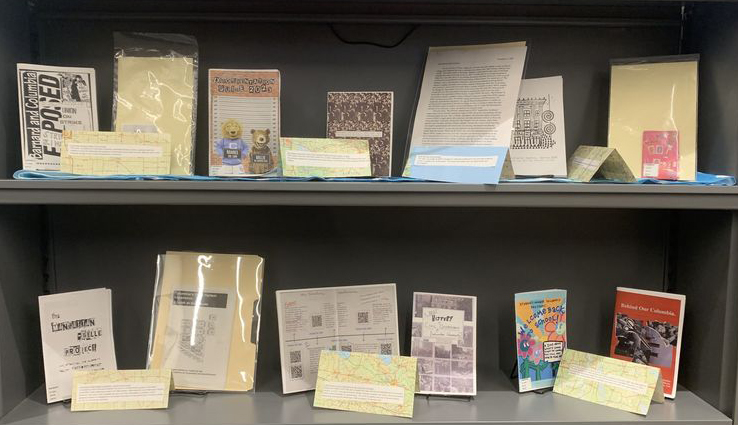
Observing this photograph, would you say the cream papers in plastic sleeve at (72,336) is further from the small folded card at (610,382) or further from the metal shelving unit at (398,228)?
the small folded card at (610,382)

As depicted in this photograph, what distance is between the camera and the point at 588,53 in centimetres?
129

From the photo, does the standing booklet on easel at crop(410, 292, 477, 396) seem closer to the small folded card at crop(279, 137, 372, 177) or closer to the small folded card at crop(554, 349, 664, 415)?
the small folded card at crop(554, 349, 664, 415)

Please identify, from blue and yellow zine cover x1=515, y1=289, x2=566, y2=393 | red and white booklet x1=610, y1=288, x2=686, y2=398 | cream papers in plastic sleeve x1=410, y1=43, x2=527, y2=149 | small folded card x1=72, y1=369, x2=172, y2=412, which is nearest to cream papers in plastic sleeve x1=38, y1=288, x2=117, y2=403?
small folded card x1=72, y1=369, x2=172, y2=412

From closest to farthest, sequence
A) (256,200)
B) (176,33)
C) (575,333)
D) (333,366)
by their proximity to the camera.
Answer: (256,200)
(333,366)
(176,33)
(575,333)

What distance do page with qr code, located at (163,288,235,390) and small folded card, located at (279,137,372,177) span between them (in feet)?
1.19

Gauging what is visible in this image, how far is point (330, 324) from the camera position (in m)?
1.21

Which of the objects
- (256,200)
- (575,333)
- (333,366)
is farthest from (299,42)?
(575,333)

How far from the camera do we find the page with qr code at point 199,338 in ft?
3.88

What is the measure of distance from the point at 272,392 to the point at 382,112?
681mm

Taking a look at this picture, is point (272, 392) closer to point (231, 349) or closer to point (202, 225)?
point (231, 349)

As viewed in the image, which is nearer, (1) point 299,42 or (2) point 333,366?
(2) point 333,366

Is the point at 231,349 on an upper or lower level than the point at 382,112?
lower

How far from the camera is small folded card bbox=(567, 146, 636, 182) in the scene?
110 centimetres

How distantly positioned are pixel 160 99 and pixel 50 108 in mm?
220
